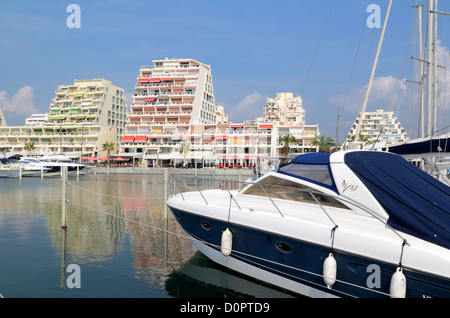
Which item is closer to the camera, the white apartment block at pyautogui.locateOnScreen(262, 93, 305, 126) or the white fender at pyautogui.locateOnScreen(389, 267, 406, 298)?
the white fender at pyautogui.locateOnScreen(389, 267, 406, 298)

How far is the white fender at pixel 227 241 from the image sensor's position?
24.5 feet

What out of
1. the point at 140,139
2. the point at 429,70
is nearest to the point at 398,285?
the point at 429,70

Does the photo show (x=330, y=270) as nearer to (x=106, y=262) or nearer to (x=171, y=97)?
(x=106, y=262)

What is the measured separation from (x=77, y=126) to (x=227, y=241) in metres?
85.7

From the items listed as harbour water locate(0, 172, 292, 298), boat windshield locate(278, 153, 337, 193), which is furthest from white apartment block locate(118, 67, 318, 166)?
boat windshield locate(278, 153, 337, 193)

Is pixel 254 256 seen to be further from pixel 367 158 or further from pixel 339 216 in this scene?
pixel 367 158

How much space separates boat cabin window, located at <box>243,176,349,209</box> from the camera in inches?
275

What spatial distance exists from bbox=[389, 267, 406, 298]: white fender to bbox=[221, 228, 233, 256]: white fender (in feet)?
10.9

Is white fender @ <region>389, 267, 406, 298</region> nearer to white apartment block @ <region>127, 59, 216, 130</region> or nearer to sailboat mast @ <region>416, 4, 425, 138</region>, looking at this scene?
sailboat mast @ <region>416, 4, 425, 138</region>

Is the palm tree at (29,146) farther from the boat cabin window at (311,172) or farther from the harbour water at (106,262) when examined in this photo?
the boat cabin window at (311,172)

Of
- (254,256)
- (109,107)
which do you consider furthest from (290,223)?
(109,107)

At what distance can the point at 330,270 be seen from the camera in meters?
5.69

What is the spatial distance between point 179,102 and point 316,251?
249ft

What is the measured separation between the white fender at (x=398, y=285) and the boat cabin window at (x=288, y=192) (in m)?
1.86
